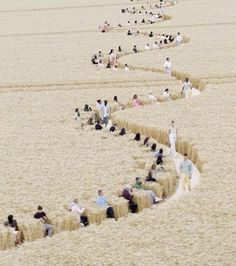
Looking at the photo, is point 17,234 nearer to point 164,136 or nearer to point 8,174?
point 8,174

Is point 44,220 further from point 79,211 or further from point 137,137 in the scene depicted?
point 137,137

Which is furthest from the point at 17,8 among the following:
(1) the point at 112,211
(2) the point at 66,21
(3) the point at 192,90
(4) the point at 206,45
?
(1) the point at 112,211

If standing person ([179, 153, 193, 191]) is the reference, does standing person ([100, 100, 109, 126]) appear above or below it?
above

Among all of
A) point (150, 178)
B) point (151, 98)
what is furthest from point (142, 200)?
point (151, 98)

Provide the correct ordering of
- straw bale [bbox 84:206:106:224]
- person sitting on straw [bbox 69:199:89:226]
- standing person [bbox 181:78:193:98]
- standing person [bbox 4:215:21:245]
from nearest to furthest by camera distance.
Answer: standing person [bbox 4:215:21:245] → person sitting on straw [bbox 69:199:89:226] → straw bale [bbox 84:206:106:224] → standing person [bbox 181:78:193:98]

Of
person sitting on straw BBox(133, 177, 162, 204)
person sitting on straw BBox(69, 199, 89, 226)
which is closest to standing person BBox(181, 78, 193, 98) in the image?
person sitting on straw BBox(133, 177, 162, 204)

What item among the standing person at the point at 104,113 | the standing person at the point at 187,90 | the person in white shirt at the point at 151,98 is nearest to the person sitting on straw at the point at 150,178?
the standing person at the point at 104,113

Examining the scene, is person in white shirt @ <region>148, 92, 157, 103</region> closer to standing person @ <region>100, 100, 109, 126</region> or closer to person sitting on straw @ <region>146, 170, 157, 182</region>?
standing person @ <region>100, 100, 109, 126</region>

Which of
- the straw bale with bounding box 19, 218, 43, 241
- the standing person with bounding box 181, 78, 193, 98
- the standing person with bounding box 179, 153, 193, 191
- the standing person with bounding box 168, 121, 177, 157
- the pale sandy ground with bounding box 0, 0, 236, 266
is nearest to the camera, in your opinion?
the pale sandy ground with bounding box 0, 0, 236, 266
